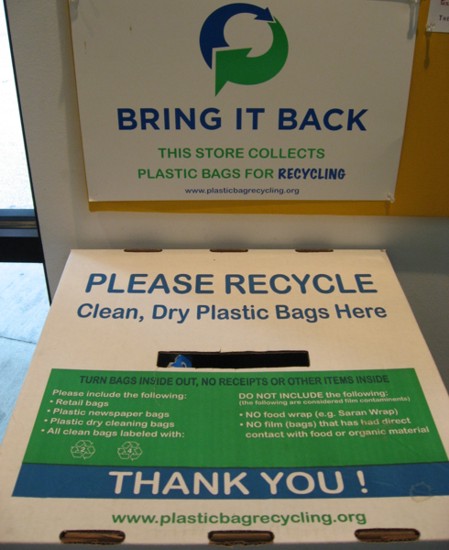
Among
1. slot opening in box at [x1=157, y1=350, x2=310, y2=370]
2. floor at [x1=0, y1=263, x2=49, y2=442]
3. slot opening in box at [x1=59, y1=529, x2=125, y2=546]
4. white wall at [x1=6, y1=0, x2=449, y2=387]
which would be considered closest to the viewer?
slot opening in box at [x1=59, y1=529, x2=125, y2=546]

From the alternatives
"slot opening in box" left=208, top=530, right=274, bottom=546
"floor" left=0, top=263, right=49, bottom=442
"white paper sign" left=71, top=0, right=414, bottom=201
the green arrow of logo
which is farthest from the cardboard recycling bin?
"floor" left=0, top=263, right=49, bottom=442

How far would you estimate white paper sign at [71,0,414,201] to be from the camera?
0.75 meters

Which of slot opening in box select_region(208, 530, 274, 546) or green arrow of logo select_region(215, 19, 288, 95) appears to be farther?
green arrow of logo select_region(215, 19, 288, 95)

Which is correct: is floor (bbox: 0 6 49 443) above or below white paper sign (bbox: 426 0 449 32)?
above

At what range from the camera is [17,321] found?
1767 mm

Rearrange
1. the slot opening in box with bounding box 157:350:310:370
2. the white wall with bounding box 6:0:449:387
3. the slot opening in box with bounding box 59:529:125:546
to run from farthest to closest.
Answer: the white wall with bounding box 6:0:449:387 < the slot opening in box with bounding box 157:350:310:370 < the slot opening in box with bounding box 59:529:125:546

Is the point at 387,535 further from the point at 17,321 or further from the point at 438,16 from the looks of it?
the point at 17,321

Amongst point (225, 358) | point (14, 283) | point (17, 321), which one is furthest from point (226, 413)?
point (14, 283)

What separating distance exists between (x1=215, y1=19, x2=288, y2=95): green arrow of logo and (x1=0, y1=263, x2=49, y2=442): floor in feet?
3.56

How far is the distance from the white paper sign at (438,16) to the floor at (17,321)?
1.31 meters

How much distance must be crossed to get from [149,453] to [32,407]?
16cm

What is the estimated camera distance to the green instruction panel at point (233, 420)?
23.3 inches

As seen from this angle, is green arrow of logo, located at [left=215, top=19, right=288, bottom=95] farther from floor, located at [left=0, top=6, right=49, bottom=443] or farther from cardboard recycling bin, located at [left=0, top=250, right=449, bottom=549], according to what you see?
floor, located at [left=0, top=6, right=49, bottom=443]

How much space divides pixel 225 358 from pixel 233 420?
136mm
